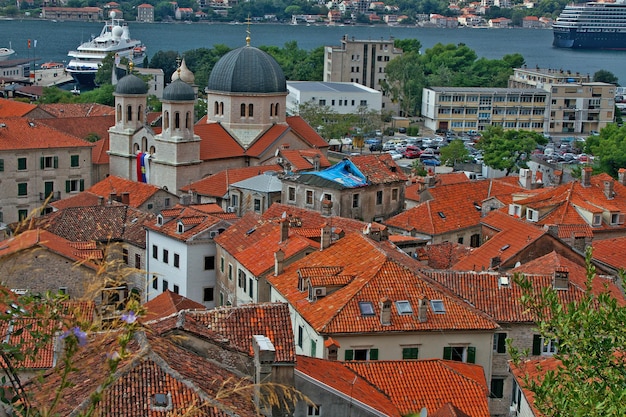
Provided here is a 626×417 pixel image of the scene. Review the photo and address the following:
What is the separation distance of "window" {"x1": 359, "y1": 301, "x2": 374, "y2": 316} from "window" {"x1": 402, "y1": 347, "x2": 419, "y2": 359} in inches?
49.2

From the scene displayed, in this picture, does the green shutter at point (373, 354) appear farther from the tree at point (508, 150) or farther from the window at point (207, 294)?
the tree at point (508, 150)

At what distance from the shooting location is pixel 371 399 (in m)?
22.0

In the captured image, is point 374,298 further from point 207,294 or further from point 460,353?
point 207,294

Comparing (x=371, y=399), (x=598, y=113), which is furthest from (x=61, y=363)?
(x=598, y=113)

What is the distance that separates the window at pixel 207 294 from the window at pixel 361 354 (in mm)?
14944

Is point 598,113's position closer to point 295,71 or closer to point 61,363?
point 295,71

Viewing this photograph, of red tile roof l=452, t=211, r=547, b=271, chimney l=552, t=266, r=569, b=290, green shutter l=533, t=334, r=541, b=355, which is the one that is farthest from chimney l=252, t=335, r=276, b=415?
red tile roof l=452, t=211, r=547, b=271

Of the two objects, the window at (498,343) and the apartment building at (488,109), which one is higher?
the window at (498,343)

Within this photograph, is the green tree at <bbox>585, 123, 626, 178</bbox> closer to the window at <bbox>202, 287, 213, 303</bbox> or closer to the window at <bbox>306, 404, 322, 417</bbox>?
the window at <bbox>202, 287, 213, 303</bbox>

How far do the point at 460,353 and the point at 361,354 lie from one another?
2.57 m

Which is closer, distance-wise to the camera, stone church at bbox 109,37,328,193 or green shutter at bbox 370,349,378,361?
green shutter at bbox 370,349,378,361

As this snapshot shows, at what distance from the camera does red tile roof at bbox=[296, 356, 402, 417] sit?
21109 mm

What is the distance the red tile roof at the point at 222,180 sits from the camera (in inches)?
2272

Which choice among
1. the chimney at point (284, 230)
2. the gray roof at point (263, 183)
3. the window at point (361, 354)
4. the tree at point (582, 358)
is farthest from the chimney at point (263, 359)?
the gray roof at point (263, 183)
